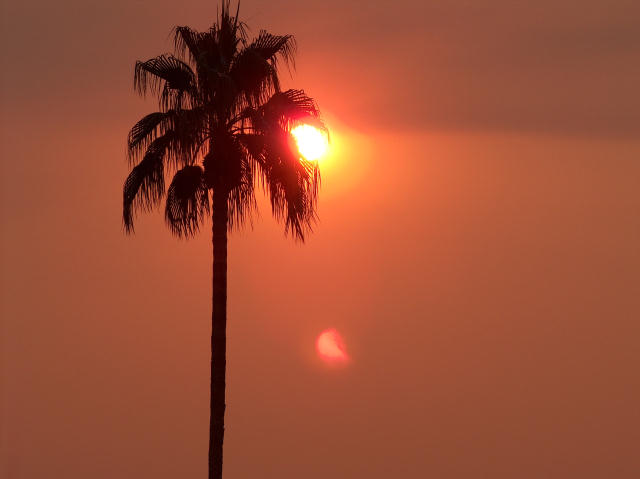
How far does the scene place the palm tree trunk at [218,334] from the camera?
32375mm

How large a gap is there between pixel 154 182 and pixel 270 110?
368cm

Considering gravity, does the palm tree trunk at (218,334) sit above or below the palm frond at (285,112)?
below

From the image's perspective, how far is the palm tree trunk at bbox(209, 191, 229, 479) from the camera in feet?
106

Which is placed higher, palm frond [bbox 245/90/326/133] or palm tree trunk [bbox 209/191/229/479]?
palm frond [bbox 245/90/326/133]

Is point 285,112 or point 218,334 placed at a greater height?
point 285,112

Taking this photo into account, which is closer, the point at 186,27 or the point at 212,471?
the point at 212,471

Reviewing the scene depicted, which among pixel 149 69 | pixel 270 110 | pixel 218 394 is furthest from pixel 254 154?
pixel 218 394

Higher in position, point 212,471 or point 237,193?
point 237,193

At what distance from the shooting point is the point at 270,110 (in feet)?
109

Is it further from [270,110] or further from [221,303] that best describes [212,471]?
[270,110]

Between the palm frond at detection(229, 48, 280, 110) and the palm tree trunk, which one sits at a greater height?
the palm frond at detection(229, 48, 280, 110)

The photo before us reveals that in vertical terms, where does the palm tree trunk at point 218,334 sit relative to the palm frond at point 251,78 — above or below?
below

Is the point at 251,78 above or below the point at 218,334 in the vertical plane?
above

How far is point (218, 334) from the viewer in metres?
32.8
